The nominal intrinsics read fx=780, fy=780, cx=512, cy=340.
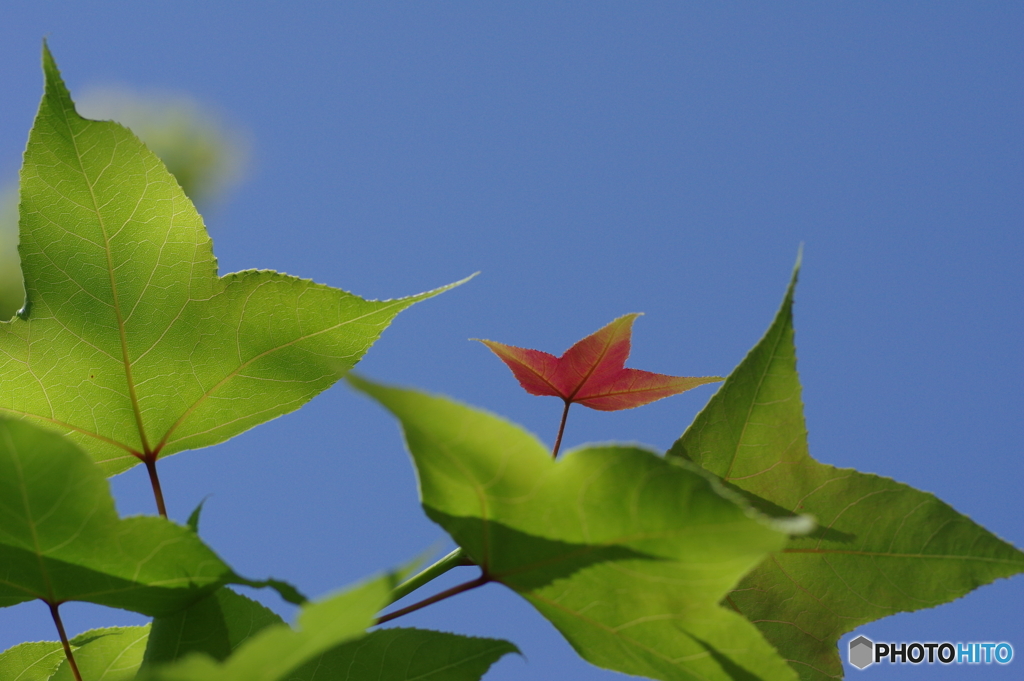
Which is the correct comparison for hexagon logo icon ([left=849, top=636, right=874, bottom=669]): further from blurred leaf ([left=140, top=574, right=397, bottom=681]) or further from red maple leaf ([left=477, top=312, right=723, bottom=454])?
blurred leaf ([left=140, top=574, right=397, bottom=681])

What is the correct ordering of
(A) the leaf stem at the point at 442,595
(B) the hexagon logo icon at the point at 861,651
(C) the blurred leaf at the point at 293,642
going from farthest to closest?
(B) the hexagon logo icon at the point at 861,651 → (A) the leaf stem at the point at 442,595 → (C) the blurred leaf at the point at 293,642

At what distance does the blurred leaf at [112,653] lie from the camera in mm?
411

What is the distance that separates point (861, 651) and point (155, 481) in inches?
53.4

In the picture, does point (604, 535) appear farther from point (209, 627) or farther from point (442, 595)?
point (209, 627)

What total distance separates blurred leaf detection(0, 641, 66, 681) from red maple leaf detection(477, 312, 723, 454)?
1.01 ft

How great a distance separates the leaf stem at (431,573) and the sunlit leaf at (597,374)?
16 cm

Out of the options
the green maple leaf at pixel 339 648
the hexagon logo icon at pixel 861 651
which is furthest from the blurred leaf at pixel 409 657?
the hexagon logo icon at pixel 861 651

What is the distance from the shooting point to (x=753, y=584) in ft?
1.36

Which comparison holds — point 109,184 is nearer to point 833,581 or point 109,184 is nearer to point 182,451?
point 182,451

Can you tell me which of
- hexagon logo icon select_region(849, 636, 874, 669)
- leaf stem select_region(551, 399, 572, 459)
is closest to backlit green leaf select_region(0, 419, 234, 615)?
leaf stem select_region(551, 399, 572, 459)

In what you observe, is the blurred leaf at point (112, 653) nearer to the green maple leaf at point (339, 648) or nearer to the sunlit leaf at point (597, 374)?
the green maple leaf at point (339, 648)

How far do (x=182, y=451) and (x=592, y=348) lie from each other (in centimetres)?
25

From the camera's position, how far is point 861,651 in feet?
4.60

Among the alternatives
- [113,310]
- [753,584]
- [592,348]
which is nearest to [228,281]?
[113,310]
